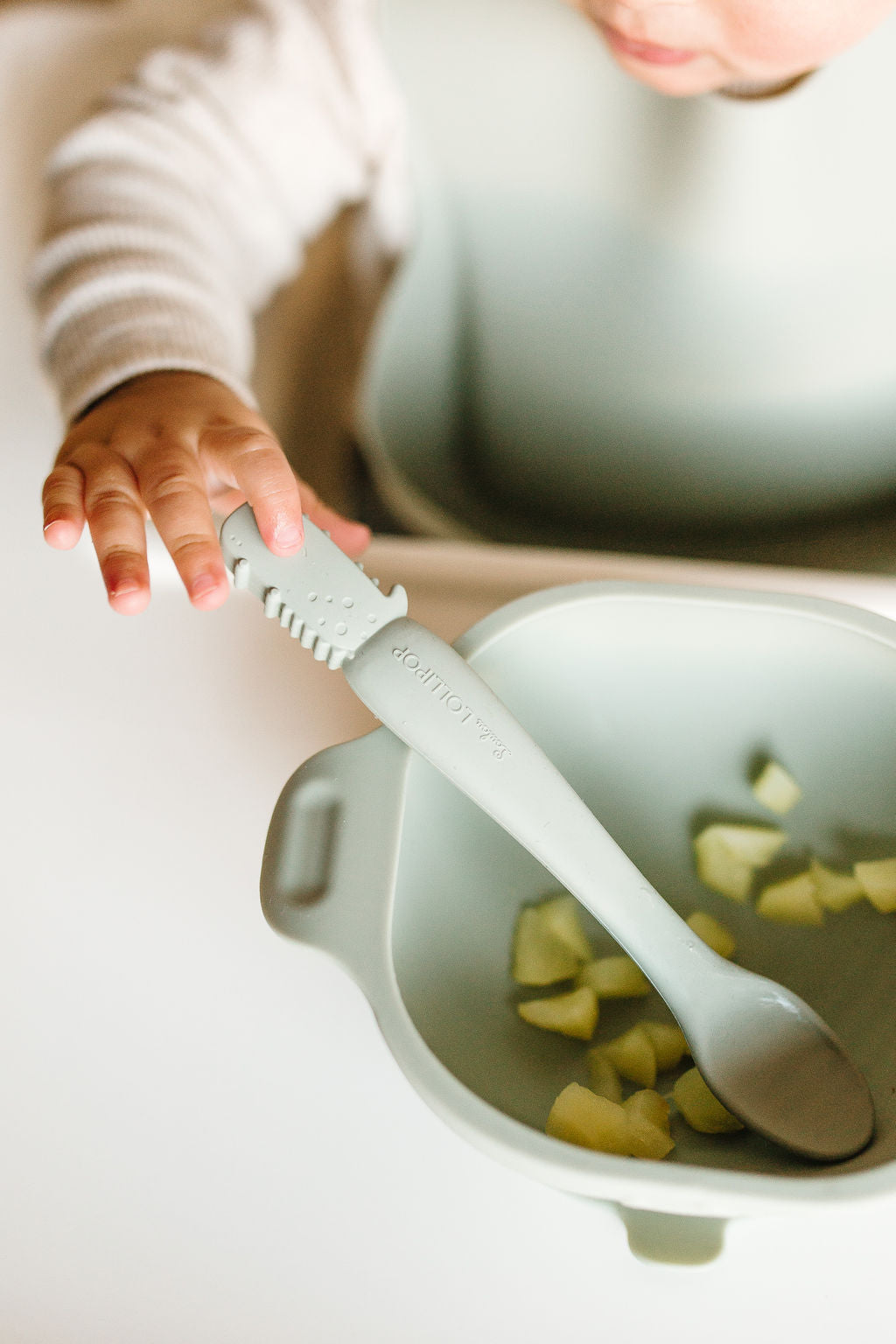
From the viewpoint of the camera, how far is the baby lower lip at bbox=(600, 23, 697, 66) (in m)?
0.43

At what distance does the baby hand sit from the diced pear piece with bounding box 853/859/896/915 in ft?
0.68

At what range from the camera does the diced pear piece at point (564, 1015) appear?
12.9 inches

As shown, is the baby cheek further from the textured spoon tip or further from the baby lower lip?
the textured spoon tip

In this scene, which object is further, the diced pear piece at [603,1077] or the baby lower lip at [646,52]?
the baby lower lip at [646,52]

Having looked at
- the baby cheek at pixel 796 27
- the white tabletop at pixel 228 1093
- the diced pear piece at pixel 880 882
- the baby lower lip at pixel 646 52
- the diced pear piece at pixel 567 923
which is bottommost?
the white tabletop at pixel 228 1093

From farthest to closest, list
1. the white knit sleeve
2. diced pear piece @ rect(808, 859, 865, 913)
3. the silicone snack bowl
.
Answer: the white knit sleeve
diced pear piece @ rect(808, 859, 865, 913)
the silicone snack bowl

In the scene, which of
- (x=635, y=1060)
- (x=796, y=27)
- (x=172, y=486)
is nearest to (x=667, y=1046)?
(x=635, y=1060)

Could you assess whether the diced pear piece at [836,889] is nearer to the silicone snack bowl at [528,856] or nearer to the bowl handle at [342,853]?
the silicone snack bowl at [528,856]

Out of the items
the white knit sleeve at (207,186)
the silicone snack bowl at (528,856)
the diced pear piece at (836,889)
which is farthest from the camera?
the white knit sleeve at (207,186)

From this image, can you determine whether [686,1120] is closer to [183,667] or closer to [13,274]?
[183,667]

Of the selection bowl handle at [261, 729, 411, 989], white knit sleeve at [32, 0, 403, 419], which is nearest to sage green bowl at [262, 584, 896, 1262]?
bowl handle at [261, 729, 411, 989]

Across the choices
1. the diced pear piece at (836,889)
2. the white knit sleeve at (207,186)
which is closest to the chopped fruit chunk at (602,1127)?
the diced pear piece at (836,889)

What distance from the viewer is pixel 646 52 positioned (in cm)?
44

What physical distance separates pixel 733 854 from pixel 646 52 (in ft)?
1.10
